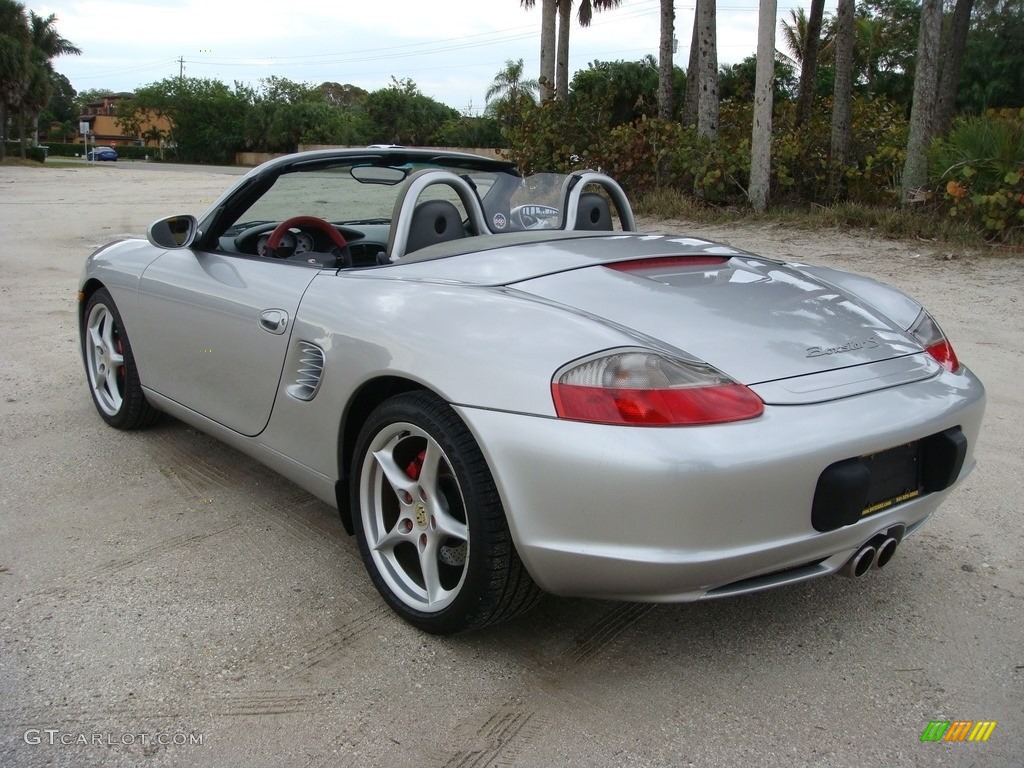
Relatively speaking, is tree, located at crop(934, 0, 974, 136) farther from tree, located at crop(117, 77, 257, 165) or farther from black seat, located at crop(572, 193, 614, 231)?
tree, located at crop(117, 77, 257, 165)

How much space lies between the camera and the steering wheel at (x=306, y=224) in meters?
3.60

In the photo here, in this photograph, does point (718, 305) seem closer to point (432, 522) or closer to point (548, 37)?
point (432, 522)

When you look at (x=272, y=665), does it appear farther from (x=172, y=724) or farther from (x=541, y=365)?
(x=541, y=365)

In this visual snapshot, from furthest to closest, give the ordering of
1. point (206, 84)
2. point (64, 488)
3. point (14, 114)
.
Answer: point (206, 84) → point (14, 114) → point (64, 488)

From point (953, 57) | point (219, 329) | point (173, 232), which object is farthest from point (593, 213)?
point (953, 57)

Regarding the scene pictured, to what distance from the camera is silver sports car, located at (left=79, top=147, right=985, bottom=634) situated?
83.7 inches

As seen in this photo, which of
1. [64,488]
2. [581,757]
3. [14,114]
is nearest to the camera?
[581,757]

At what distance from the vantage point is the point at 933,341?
9.54 ft

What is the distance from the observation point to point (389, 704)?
2.32m

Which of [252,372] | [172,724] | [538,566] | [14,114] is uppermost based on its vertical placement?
[14,114]

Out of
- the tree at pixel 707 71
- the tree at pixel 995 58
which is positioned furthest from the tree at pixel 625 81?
the tree at pixel 707 71

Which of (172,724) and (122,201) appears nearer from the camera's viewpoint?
(172,724)

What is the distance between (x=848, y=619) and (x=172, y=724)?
190 cm

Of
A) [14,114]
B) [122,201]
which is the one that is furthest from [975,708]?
[14,114]
